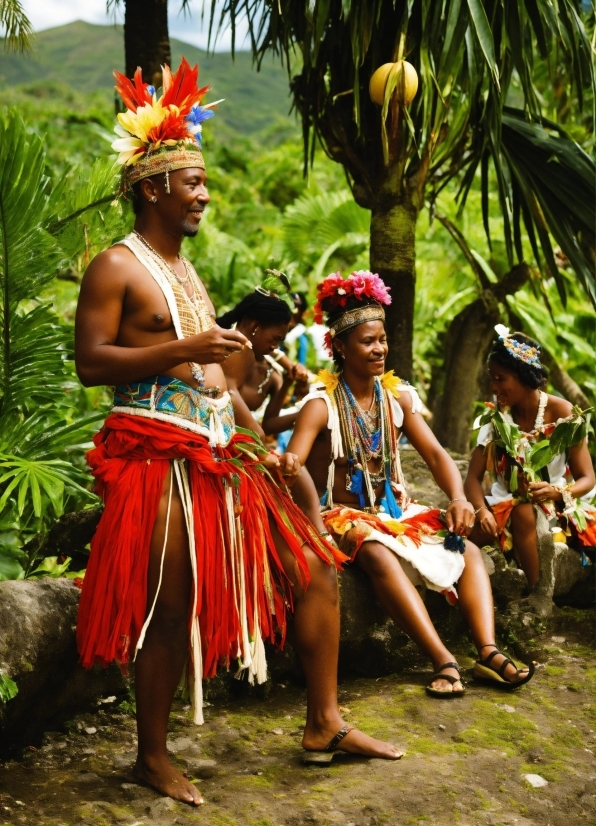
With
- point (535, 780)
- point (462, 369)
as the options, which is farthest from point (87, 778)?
point (462, 369)

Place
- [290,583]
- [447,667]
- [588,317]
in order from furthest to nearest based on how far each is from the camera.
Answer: [588,317] < [447,667] < [290,583]

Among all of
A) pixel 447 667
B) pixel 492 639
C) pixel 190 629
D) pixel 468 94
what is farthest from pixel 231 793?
pixel 468 94

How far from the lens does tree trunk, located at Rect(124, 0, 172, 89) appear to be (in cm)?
539

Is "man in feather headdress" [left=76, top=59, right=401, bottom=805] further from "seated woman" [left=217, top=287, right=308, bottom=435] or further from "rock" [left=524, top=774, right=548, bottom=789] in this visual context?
"seated woman" [left=217, top=287, right=308, bottom=435]

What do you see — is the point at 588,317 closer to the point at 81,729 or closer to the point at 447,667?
the point at 447,667

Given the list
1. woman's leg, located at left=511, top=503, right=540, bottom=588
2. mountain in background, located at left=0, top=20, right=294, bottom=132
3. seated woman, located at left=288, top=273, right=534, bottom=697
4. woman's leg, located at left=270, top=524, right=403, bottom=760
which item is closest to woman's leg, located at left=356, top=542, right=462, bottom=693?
seated woman, located at left=288, top=273, right=534, bottom=697

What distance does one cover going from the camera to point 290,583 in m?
3.27

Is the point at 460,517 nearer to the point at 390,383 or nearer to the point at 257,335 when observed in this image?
the point at 390,383

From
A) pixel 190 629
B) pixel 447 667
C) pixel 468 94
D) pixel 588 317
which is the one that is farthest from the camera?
pixel 588 317

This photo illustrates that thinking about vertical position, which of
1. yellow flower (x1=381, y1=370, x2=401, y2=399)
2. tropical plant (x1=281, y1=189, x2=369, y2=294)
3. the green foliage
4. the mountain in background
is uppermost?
the mountain in background

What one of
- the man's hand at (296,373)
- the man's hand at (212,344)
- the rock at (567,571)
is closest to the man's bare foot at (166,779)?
the man's hand at (212,344)

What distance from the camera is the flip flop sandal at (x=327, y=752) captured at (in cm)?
319

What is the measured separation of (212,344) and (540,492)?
2307 millimetres

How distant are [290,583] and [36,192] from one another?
185cm
